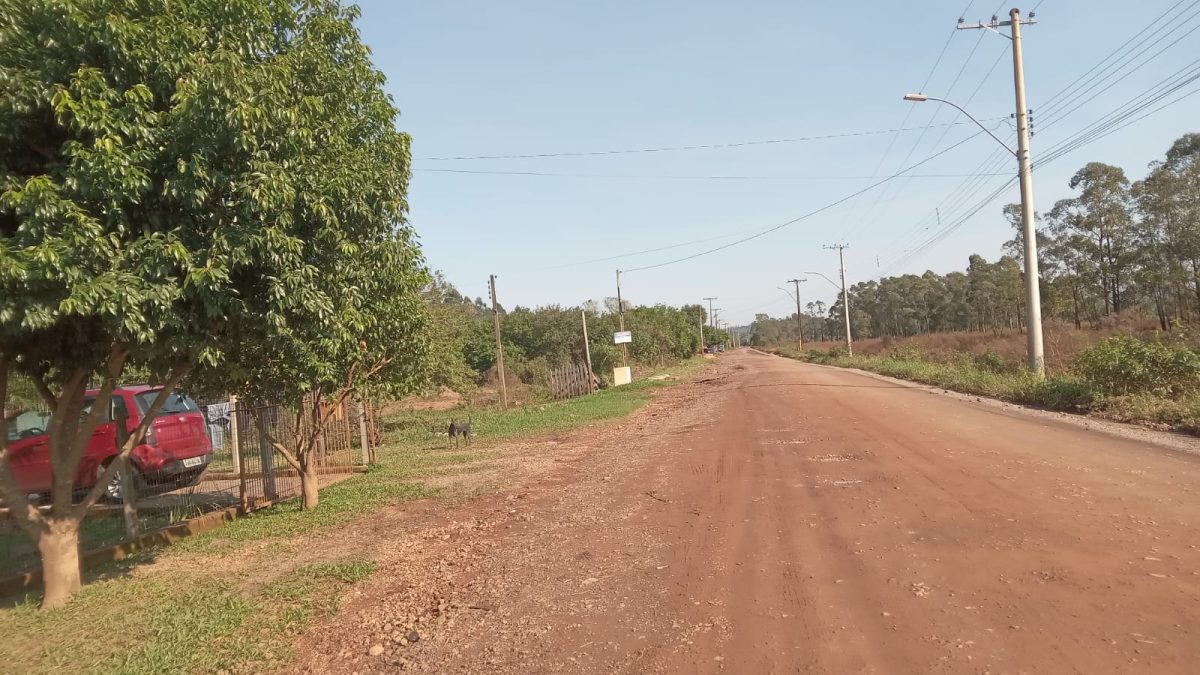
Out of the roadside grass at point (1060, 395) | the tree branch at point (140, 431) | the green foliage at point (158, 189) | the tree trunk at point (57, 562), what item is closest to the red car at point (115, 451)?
the tree branch at point (140, 431)

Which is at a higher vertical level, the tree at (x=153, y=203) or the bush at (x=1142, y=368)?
the tree at (x=153, y=203)

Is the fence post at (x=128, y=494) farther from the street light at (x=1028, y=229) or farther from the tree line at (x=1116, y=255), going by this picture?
the tree line at (x=1116, y=255)

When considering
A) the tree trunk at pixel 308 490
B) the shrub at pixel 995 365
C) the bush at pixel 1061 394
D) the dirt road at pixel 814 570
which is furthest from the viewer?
the shrub at pixel 995 365

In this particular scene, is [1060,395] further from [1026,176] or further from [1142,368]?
[1026,176]

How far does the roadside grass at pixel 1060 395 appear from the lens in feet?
36.9

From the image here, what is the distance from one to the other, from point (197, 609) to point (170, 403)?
231 inches

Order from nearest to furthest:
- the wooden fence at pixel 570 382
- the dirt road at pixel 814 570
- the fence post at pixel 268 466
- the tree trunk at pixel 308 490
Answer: the dirt road at pixel 814 570 → the tree trunk at pixel 308 490 → the fence post at pixel 268 466 → the wooden fence at pixel 570 382

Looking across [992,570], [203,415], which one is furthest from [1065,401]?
[203,415]

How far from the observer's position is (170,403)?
10398 millimetres

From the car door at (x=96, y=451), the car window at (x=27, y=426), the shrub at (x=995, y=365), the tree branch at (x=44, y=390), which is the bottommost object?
the shrub at (x=995, y=365)

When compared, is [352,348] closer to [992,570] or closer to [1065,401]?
[992,570]

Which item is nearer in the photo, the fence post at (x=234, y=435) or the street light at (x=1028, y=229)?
the fence post at (x=234, y=435)

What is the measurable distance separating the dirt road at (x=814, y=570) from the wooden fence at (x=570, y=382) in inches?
981

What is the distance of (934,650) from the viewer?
378 cm
